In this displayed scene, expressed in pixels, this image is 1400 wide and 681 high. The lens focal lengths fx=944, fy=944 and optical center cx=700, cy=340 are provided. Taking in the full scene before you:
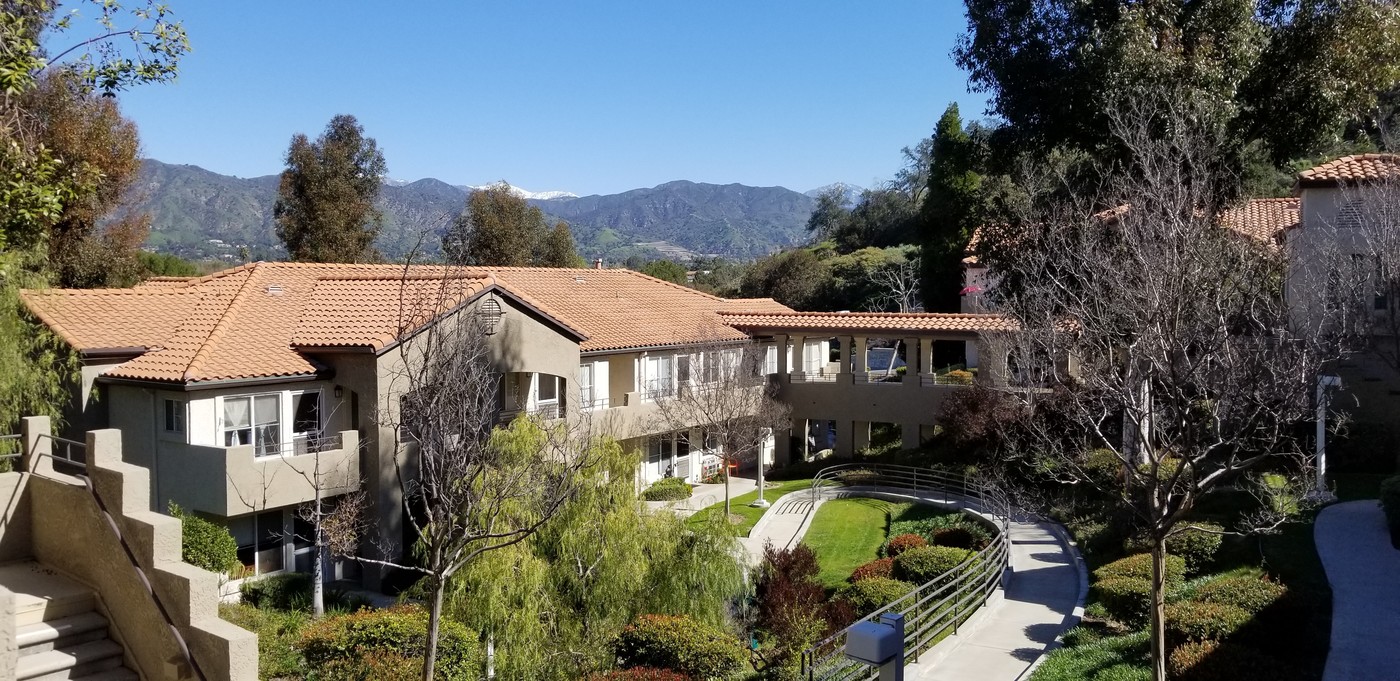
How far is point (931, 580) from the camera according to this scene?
60.3ft

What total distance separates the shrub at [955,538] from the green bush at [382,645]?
576 inches

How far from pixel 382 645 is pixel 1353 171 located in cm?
2608

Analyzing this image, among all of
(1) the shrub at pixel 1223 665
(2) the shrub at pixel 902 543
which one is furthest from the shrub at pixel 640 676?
(2) the shrub at pixel 902 543

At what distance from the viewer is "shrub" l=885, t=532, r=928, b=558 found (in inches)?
915

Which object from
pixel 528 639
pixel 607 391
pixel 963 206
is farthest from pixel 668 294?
pixel 528 639

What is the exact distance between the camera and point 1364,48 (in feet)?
69.8

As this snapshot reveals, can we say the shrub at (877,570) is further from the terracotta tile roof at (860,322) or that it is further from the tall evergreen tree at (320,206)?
the tall evergreen tree at (320,206)

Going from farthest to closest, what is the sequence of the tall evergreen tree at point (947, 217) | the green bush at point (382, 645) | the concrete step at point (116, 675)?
the tall evergreen tree at point (947, 217)
the green bush at point (382, 645)
the concrete step at point (116, 675)

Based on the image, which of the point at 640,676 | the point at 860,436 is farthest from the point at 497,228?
the point at 640,676

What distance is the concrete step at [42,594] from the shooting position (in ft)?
33.4

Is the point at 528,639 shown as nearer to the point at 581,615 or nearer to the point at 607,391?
the point at 581,615

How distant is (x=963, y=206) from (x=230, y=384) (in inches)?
1371

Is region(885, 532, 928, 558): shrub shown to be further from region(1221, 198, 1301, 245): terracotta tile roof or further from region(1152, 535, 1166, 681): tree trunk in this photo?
region(1221, 198, 1301, 245): terracotta tile roof

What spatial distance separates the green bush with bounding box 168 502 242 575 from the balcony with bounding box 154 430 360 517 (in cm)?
58
